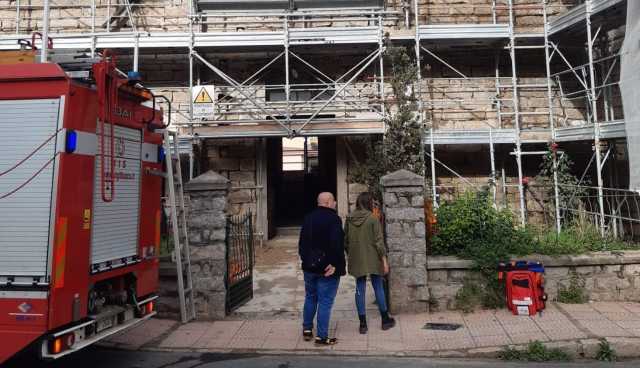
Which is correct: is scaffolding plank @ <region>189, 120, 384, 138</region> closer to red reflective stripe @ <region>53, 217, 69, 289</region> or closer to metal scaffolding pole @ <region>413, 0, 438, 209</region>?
metal scaffolding pole @ <region>413, 0, 438, 209</region>

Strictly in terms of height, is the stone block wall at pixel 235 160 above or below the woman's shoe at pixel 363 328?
above

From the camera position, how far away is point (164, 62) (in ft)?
38.0

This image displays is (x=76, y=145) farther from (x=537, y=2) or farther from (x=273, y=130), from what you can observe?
(x=537, y=2)

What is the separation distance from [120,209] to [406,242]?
377 centimetres

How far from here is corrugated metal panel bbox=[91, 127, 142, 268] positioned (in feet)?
13.8

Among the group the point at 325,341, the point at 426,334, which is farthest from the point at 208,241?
the point at 426,334

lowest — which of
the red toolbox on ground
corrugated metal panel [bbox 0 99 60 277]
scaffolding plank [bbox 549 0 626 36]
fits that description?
the red toolbox on ground

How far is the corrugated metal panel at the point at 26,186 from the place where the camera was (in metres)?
3.73

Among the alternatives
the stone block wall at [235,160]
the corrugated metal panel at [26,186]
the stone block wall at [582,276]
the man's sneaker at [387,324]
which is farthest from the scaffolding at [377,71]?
the corrugated metal panel at [26,186]

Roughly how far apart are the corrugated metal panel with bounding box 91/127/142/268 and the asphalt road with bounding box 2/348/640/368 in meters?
1.26

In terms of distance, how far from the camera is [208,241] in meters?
6.50

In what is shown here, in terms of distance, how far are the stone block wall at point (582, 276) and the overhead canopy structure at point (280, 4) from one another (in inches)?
301

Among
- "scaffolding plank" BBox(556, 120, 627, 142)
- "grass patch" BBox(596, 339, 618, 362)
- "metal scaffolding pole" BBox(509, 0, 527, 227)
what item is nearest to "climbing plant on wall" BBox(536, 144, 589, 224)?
"scaffolding plank" BBox(556, 120, 627, 142)

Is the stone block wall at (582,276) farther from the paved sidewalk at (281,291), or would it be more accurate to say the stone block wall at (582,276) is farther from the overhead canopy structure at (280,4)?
the overhead canopy structure at (280,4)
